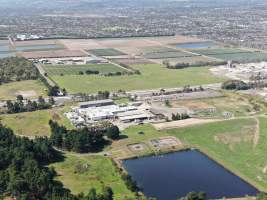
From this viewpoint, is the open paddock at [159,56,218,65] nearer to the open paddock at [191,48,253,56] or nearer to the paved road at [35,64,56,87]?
the open paddock at [191,48,253,56]

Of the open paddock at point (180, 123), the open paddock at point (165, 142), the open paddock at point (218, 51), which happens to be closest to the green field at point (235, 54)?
the open paddock at point (218, 51)

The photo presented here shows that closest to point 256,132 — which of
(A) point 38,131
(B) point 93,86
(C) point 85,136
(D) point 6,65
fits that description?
(C) point 85,136

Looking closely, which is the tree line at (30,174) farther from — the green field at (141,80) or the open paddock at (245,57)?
the open paddock at (245,57)

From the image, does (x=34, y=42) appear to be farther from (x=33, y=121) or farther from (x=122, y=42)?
(x=33, y=121)

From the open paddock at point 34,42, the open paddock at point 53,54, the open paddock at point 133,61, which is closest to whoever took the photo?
the open paddock at point 133,61

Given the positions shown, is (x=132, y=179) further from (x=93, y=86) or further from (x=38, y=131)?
(x=93, y=86)

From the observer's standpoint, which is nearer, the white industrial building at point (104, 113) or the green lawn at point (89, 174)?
the green lawn at point (89, 174)

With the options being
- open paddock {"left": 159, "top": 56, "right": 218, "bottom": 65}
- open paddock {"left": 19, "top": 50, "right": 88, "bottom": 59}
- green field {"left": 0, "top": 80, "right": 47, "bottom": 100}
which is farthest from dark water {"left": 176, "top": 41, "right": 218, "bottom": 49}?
green field {"left": 0, "top": 80, "right": 47, "bottom": 100}
